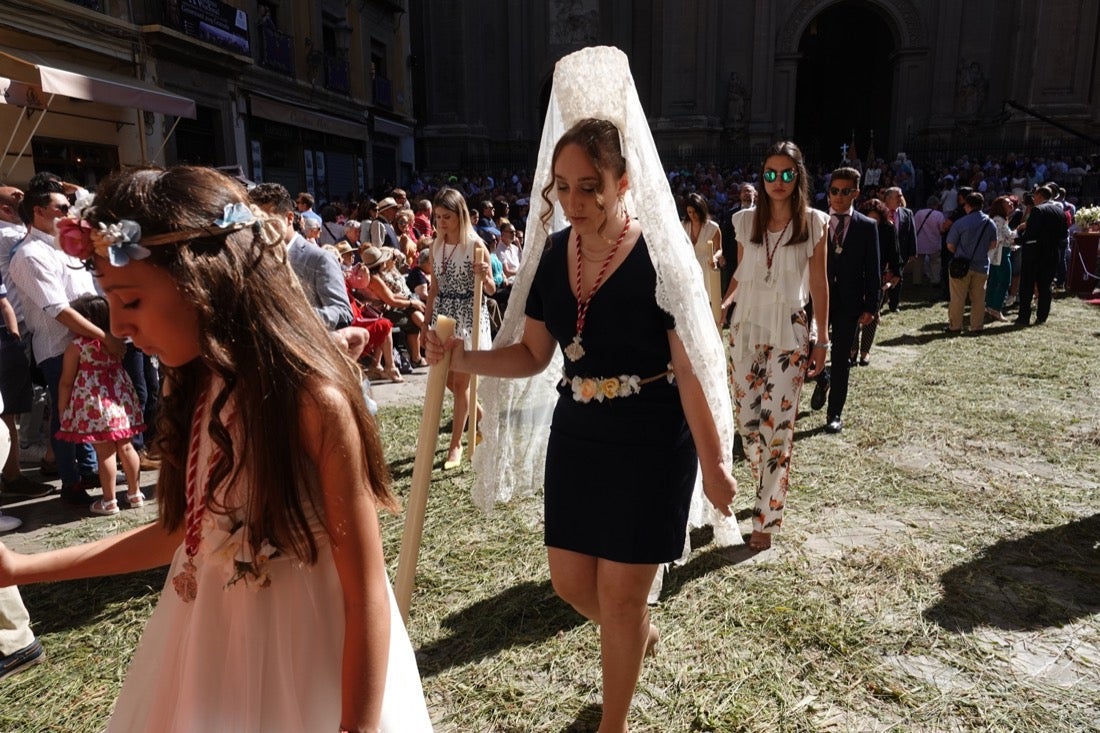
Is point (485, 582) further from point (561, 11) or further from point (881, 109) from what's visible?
point (881, 109)

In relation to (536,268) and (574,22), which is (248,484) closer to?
(536,268)

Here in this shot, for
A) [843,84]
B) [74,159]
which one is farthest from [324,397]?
[843,84]

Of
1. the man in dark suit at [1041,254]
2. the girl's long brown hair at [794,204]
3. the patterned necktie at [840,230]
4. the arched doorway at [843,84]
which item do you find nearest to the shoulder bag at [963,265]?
the man in dark suit at [1041,254]

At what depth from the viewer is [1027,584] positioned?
12.5 feet

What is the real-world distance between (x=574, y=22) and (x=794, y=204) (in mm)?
27464

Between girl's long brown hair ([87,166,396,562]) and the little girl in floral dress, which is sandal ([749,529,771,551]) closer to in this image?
girl's long brown hair ([87,166,396,562])

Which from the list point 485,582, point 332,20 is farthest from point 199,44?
point 485,582

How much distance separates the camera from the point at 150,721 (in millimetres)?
1404

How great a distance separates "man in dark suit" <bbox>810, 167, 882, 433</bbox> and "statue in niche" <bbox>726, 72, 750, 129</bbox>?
23.1 m

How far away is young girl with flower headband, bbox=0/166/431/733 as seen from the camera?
131 centimetres

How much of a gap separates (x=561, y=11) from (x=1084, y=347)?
2427cm

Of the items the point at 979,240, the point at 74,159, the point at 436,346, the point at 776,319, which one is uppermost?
the point at 74,159

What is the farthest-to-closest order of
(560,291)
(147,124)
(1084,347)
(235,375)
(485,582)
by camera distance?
(147,124)
(1084,347)
(485,582)
(560,291)
(235,375)

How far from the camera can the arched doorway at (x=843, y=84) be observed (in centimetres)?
3195
